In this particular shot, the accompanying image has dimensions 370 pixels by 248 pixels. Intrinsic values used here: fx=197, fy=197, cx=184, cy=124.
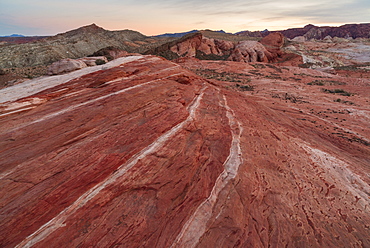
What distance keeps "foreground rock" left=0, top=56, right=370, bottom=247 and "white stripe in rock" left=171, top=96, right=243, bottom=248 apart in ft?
0.07

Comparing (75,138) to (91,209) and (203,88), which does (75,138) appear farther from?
(203,88)

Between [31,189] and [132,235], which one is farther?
[31,189]

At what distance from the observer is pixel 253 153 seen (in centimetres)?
646

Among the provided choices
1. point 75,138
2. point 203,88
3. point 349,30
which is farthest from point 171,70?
point 349,30

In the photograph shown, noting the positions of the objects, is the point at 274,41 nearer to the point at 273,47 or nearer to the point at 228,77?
the point at 273,47

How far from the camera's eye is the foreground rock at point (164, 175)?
12.4 ft

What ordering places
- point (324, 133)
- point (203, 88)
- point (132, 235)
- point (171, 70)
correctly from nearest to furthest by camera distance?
point (132, 235) < point (324, 133) < point (203, 88) < point (171, 70)

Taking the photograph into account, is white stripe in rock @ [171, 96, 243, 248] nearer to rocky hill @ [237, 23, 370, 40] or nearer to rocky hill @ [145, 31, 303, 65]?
rocky hill @ [145, 31, 303, 65]

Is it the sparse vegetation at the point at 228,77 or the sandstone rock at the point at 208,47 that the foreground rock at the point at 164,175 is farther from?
the sandstone rock at the point at 208,47

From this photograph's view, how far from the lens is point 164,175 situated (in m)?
5.09

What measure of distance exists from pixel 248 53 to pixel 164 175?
51.1 metres

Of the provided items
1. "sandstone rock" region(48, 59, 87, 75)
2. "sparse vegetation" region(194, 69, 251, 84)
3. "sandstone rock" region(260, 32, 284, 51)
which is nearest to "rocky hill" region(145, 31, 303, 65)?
"sandstone rock" region(260, 32, 284, 51)

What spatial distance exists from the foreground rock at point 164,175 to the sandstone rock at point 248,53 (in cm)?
4220

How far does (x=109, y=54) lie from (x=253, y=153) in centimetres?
4159
